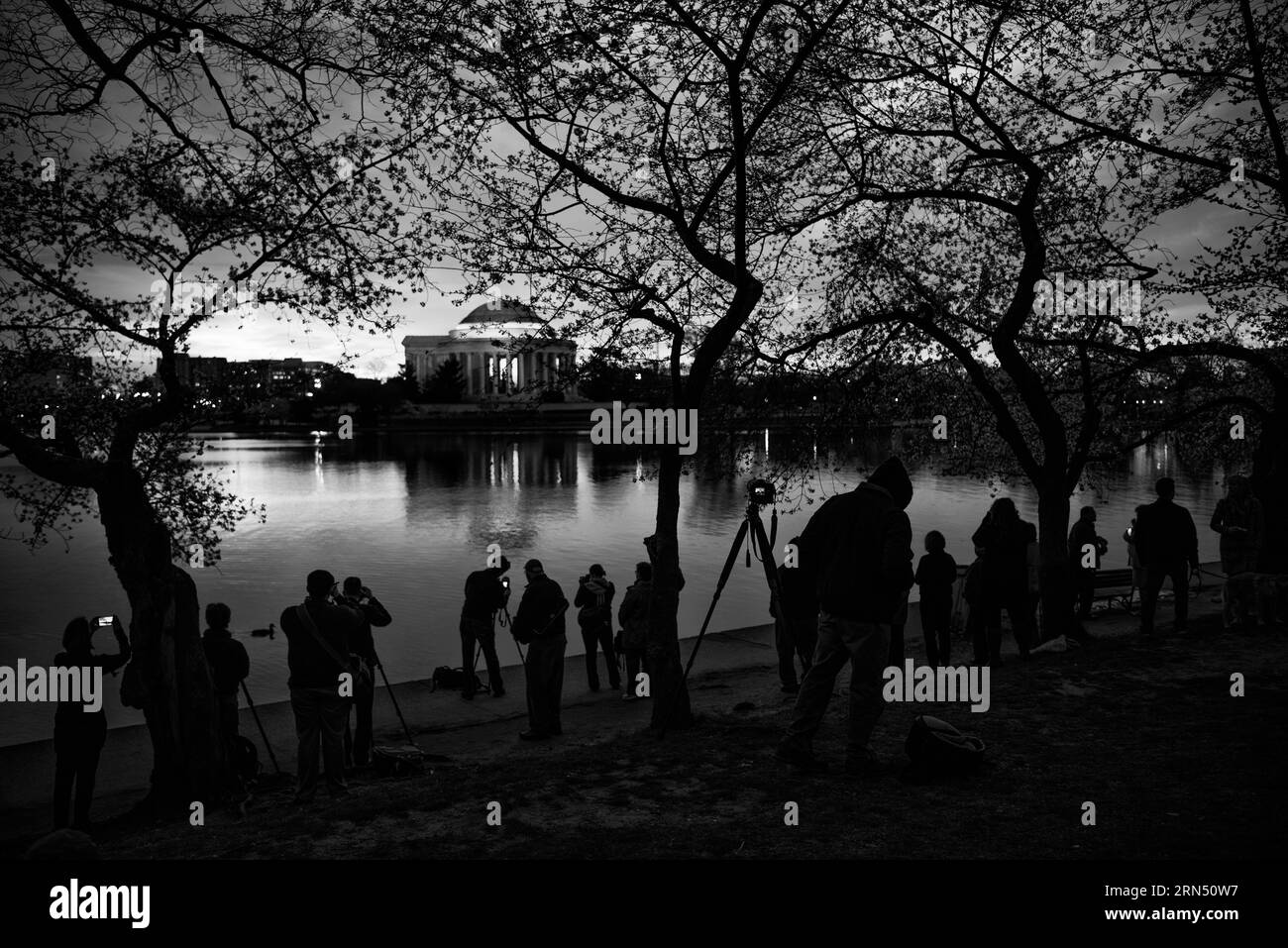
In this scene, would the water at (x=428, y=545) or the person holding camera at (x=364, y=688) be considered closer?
the person holding camera at (x=364, y=688)

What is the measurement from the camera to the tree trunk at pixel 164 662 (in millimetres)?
8812

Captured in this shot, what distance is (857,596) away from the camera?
668 cm

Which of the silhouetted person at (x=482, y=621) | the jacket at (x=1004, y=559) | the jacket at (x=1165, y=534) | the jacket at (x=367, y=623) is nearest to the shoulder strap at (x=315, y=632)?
the jacket at (x=367, y=623)

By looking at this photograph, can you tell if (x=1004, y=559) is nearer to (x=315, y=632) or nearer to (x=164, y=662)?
(x=315, y=632)

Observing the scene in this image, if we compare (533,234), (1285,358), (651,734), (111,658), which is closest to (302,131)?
(533,234)

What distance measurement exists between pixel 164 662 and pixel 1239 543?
1327cm

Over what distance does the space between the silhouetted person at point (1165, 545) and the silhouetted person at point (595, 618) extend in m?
7.51

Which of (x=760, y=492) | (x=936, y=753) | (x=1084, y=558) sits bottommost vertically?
(x=936, y=753)

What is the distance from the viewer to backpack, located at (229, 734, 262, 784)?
30.9ft

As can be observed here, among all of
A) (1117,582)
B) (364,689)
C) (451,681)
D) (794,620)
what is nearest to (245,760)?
(364,689)
